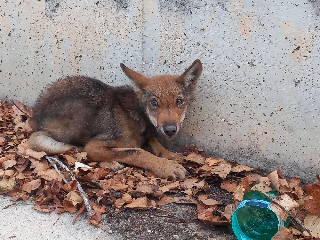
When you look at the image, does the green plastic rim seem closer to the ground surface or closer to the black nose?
the ground surface

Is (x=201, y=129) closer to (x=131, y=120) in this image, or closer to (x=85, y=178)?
(x=131, y=120)

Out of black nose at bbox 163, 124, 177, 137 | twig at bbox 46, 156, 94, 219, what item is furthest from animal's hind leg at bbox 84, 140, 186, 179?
twig at bbox 46, 156, 94, 219

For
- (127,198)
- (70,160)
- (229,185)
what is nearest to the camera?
(127,198)

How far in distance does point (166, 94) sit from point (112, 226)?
1765 mm

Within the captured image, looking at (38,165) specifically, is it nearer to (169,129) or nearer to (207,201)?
(169,129)

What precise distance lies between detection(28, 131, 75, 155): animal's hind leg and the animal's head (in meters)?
1.14

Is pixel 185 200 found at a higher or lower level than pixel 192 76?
lower

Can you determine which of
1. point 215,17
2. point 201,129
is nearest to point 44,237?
point 201,129

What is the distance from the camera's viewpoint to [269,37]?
3.99m

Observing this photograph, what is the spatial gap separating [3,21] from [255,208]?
14.9 feet

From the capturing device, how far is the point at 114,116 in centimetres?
463

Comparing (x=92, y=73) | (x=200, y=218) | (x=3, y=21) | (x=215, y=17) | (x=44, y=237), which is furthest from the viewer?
(x=3, y=21)

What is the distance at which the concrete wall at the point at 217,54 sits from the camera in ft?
12.9

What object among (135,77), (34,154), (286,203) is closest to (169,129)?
(135,77)
